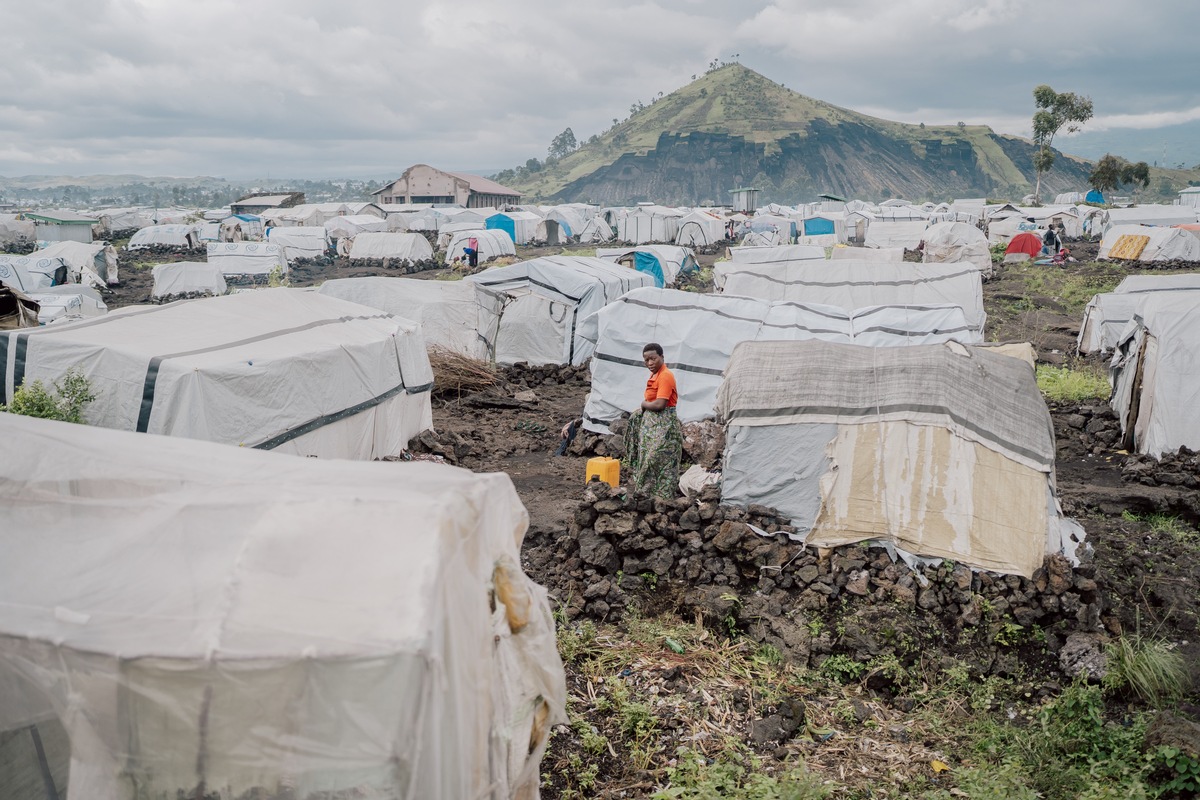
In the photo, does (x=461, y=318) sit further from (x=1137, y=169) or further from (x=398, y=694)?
(x=1137, y=169)

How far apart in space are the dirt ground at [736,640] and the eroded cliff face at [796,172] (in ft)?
372

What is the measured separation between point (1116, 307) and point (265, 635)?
18.8 metres

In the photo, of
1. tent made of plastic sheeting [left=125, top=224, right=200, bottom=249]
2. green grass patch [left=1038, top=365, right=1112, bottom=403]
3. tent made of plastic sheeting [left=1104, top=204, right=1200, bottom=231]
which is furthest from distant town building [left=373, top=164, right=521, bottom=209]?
green grass patch [left=1038, top=365, right=1112, bottom=403]

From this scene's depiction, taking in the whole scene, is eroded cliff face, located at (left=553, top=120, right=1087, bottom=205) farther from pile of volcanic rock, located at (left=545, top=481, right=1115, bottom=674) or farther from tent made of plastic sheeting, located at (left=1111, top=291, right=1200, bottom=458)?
pile of volcanic rock, located at (left=545, top=481, right=1115, bottom=674)

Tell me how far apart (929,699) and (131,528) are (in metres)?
4.75

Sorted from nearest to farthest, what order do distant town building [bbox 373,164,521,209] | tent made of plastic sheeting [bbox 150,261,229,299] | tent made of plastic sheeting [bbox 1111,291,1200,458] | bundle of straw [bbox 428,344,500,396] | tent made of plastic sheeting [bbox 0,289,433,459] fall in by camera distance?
tent made of plastic sheeting [bbox 0,289,433,459]
tent made of plastic sheeting [bbox 1111,291,1200,458]
bundle of straw [bbox 428,344,500,396]
tent made of plastic sheeting [bbox 150,261,229,299]
distant town building [bbox 373,164,521,209]

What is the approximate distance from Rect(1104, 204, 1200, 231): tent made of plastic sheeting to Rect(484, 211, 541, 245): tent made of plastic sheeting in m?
34.9

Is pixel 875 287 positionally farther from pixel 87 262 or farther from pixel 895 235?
pixel 895 235

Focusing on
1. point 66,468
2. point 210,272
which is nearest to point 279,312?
point 66,468

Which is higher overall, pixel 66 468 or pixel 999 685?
pixel 66 468

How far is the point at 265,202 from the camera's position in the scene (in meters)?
73.3

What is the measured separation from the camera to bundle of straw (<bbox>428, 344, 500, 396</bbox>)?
46.6ft

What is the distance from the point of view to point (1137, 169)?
219ft

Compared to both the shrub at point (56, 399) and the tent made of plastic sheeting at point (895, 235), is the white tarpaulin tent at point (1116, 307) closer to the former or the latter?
the shrub at point (56, 399)
